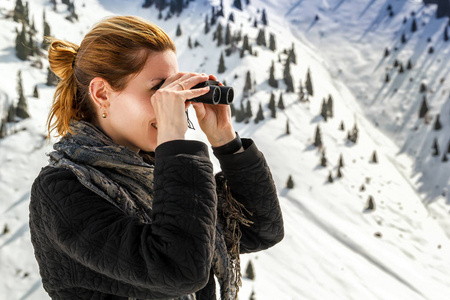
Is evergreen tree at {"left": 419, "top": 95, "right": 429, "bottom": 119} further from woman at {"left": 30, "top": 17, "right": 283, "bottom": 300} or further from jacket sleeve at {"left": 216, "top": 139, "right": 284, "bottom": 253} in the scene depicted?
woman at {"left": 30, "top": 17, "right": 283, "bottom": 300}

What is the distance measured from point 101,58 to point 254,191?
4.31ft

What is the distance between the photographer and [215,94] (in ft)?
7.71

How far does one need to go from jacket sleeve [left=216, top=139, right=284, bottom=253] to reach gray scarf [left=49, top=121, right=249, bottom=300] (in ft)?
0.98

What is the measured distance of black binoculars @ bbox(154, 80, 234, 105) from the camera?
7.57 feet

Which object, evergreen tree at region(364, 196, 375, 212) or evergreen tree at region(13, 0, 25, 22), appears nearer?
evergreen tree at region(364, 196, 375, 212)

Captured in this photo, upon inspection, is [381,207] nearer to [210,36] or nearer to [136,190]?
[136,190]

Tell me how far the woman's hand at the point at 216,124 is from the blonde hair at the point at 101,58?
0.49 metres

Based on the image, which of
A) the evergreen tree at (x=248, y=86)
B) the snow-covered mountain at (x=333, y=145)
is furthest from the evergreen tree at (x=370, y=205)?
the evergreen tree at (x=248, y=86)

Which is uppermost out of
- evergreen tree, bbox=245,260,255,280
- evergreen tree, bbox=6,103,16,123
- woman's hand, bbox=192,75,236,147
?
woman's hand, bbox=192,75,236,147

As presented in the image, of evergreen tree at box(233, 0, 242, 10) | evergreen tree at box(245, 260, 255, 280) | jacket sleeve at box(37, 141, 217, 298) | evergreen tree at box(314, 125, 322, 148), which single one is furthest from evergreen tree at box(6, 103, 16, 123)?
evergreen tree at box(233, 0, 242, 10)

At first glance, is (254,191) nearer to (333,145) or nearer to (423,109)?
(333,145)

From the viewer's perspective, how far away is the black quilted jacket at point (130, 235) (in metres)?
1.84

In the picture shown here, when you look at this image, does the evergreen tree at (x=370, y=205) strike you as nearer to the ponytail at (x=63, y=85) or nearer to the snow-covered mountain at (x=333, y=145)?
the snow-covered mountain at (x=333, y=145)

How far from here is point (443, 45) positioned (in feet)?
157
